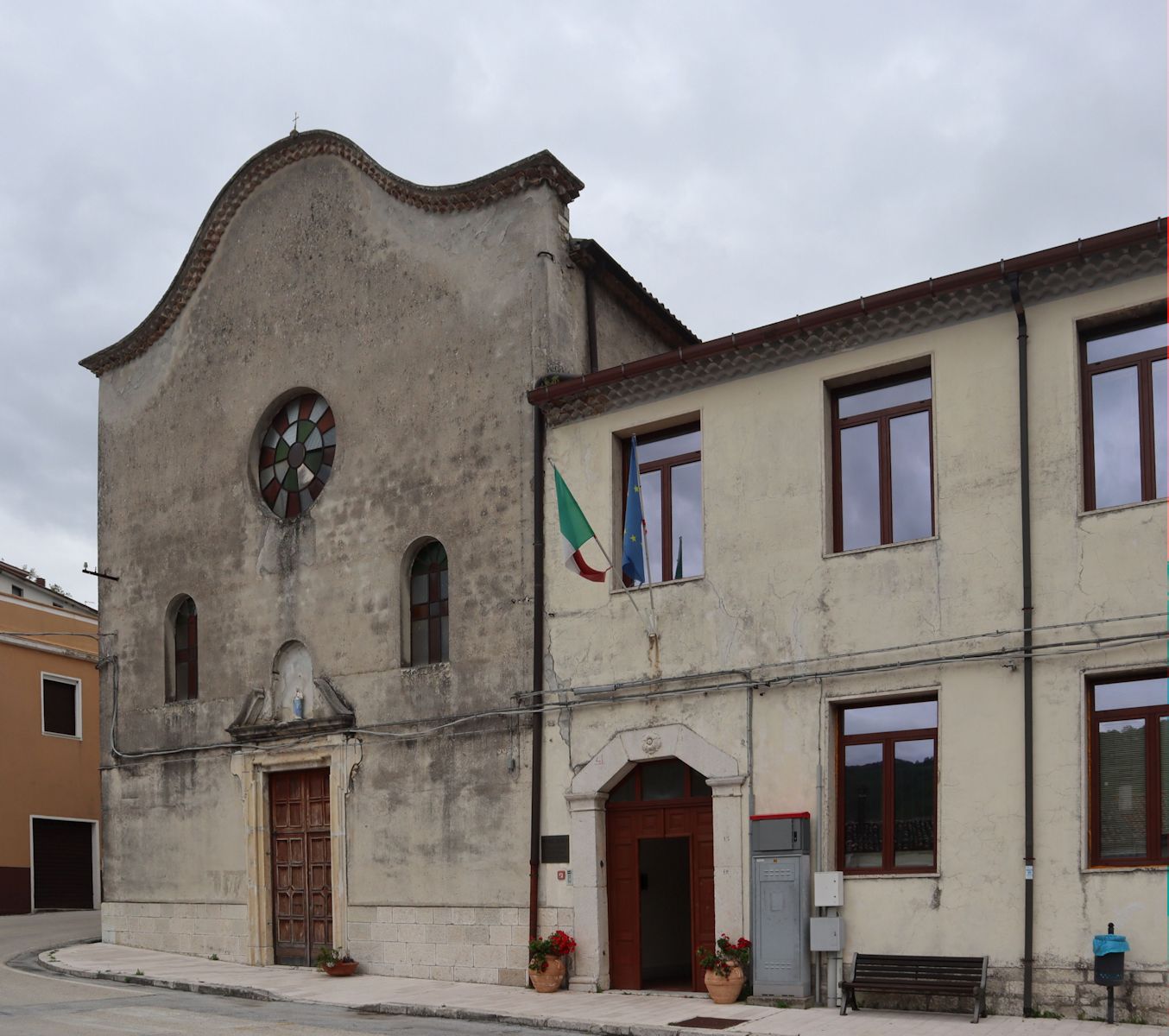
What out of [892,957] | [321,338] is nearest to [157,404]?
[321,338]

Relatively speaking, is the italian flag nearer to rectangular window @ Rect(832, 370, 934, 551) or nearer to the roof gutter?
the roof gutter

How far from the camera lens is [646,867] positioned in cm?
1706

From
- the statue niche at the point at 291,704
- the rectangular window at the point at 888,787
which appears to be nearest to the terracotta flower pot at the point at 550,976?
the rectangular window at the point at 888,787

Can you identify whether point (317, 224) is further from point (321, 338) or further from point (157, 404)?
point (157, 404)

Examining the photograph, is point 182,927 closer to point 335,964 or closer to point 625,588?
point 335,964

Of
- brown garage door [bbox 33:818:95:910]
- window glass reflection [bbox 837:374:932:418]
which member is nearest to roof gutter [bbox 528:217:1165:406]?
window glass reflection [bbox 837:374:932:418]

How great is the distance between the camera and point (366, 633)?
1867 cm

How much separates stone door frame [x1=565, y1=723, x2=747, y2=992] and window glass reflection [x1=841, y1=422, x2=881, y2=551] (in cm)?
274

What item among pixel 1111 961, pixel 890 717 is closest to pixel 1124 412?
pixel 890 717

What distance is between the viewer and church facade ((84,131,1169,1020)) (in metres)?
12.9

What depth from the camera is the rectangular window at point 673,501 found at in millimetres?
15914

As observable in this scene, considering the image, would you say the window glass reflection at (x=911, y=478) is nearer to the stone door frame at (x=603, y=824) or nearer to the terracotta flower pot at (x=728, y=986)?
the stone door frame at (x=603, y=824)

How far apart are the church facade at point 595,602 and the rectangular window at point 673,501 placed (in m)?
0.04

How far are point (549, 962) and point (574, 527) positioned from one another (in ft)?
15.9
